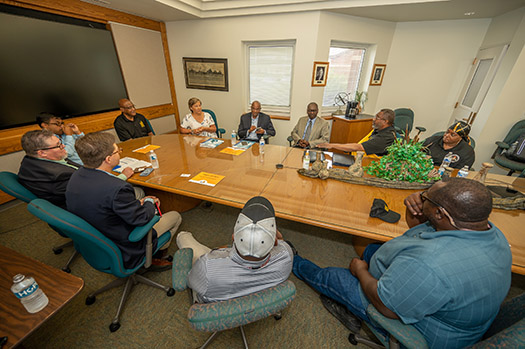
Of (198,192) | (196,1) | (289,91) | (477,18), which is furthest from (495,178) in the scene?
(196,1)

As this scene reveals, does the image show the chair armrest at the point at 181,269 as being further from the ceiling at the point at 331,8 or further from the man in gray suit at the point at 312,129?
the ceiling at the point at 331,8

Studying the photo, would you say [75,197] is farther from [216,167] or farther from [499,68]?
[499,68]

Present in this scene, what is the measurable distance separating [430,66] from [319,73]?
8.24ft

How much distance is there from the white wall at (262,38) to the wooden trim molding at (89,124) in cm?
66

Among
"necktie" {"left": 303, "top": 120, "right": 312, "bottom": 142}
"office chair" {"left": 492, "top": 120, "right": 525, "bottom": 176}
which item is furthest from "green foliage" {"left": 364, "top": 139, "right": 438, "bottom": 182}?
"office chair" {"left": 492, "top": 120, "right": 525, "bottom": 176}

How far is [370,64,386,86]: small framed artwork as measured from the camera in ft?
14.6

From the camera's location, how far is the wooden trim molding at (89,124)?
8.71 feet

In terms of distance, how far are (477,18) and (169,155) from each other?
5.96 meters

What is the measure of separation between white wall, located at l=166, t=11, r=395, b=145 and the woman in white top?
1396 millimetres

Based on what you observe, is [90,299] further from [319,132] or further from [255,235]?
[319,132]

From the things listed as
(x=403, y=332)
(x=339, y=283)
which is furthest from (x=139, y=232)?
(x=403, y=332)

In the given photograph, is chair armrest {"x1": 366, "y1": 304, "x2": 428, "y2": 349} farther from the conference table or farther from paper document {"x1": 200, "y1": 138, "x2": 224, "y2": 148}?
paper document {"x1": 200, "y1": 138, "x2": 224, "y2": 148}

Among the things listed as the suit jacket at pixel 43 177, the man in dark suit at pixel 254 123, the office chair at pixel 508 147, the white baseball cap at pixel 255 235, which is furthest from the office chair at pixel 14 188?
the office chair at pixel 508 147

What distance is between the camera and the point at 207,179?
76.5 inches
